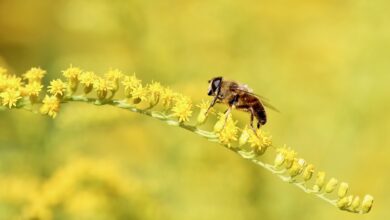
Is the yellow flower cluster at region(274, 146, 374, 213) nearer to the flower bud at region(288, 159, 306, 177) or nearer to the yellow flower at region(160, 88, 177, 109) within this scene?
the flower bud at region(288, 159, 306, 177)

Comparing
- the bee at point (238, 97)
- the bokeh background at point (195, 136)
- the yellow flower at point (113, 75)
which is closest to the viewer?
the yellow flower at point (113, 75)

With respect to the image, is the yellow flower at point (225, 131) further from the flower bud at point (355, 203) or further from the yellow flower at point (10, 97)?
the yellow flower at point (10, 97)

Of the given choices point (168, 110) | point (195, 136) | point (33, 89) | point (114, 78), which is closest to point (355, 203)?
point (168, 110)

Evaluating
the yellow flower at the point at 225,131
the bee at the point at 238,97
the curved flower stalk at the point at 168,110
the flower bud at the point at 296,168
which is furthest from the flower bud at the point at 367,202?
the bee at the point at 238,97

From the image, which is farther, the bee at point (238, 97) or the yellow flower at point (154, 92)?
the bee at point (238, 97)

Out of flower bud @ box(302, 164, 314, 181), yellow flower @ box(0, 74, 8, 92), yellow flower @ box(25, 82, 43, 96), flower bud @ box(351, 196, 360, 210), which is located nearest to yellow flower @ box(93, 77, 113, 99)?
yellow flower @ box(25, 82, 43, 96)

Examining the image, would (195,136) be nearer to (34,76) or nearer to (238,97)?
(238,97)

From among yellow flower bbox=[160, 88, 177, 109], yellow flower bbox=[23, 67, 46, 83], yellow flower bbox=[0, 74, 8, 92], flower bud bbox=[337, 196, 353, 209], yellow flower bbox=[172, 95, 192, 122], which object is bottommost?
yellow flower bbox=[0, 74, 8, 92]
